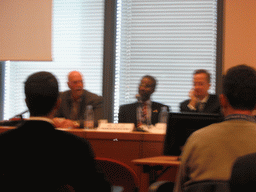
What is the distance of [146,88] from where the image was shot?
403cm

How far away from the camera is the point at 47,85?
1.40 meters

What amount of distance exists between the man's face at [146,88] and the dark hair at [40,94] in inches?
105

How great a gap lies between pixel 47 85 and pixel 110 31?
3.78 meters

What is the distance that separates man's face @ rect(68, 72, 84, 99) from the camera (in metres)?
4.04

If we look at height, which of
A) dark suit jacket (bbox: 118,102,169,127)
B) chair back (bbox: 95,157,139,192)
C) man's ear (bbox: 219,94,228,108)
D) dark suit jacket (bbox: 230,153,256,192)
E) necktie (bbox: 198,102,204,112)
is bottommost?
chair back (bbox: 95,157,139,192)

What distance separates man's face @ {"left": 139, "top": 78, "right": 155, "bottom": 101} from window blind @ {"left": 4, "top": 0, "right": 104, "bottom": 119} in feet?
3.85

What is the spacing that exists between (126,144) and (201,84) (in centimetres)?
134

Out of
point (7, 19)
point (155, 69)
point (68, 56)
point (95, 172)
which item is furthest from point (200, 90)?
point (7, 19)

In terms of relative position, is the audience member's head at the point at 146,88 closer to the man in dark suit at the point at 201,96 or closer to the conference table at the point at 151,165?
the man in dark suit at the point at 201,96

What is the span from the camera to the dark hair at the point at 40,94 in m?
1.39

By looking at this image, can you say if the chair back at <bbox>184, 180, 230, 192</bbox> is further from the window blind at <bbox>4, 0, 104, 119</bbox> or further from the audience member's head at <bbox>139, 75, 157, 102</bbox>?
the window blind at <bbox>4, 0, 104, 119</bbox>

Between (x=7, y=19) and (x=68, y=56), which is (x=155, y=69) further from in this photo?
(x=7, y=19)

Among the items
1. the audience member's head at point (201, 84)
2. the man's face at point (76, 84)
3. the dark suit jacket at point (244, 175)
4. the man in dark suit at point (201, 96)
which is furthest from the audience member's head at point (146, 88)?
the dark suit jacket at point (244, 175)

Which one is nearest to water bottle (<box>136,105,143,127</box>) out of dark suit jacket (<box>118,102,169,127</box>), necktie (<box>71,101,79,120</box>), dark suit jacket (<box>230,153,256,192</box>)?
dark suit jacket (<box>118,102,169,127</box>)
